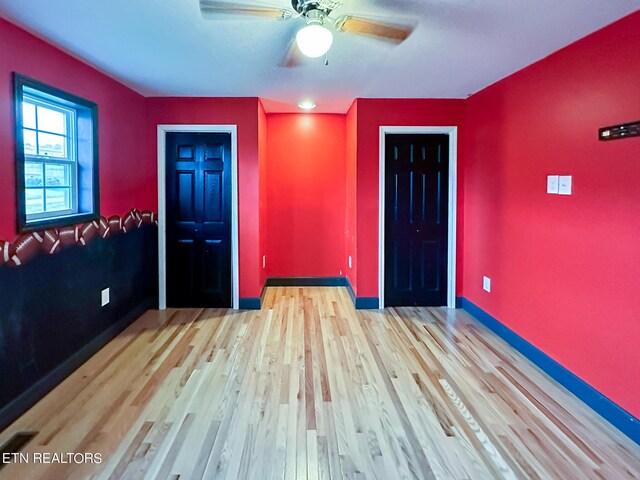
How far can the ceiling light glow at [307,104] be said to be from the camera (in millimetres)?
4789

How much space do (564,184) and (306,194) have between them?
11.2ft

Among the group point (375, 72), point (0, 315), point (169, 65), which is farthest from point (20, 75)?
point (375, 72)

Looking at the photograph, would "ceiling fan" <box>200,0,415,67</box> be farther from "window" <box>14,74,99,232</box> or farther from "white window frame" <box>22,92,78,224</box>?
"white window frame" <box>22,92,78,224</box>

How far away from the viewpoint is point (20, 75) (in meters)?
2.60

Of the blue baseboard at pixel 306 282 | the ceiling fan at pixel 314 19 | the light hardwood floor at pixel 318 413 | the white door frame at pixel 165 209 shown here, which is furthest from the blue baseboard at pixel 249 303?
the ceiling fan at pixel 314 19

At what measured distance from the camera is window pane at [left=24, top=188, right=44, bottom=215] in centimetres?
285

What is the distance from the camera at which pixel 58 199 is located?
325cm

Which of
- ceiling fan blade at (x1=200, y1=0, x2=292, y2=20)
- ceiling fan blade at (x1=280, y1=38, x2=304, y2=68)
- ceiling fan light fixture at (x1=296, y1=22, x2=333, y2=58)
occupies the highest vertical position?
ceiling fan blade at (x1=280, y1=38, x2=304, y2=68)

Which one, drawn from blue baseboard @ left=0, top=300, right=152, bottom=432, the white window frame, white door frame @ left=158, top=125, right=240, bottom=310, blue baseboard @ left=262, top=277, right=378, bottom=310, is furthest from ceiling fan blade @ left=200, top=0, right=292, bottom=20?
blue baseboard @ left=262, top=277, right=378, bottom=310

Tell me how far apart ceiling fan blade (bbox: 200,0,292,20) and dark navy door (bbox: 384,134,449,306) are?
108 inches

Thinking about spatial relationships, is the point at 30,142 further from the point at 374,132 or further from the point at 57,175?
the point at 374,132

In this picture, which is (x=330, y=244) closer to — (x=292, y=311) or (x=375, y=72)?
(x=292, y=311)

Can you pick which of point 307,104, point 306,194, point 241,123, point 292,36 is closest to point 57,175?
point 241,123

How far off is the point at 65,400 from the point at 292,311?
7.87ft
